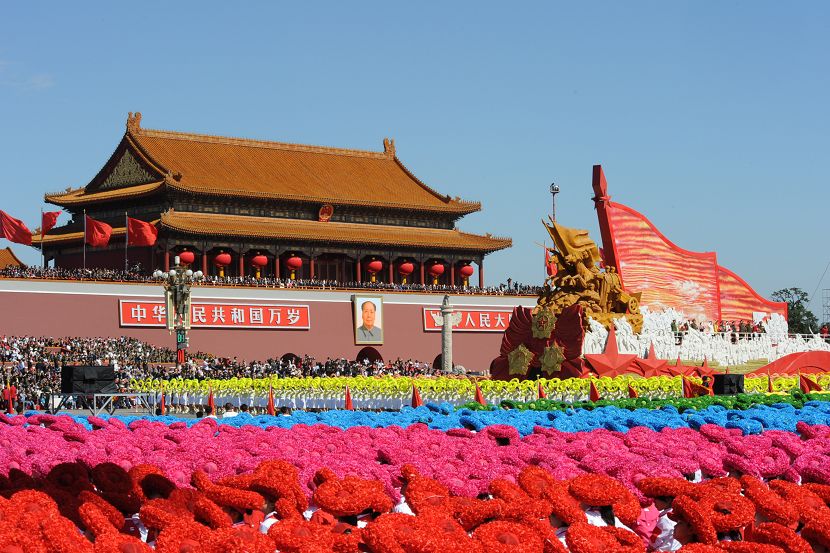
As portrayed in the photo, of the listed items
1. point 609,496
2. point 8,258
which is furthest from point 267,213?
point 609,496

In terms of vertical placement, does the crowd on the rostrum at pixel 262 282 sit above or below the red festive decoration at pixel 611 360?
above

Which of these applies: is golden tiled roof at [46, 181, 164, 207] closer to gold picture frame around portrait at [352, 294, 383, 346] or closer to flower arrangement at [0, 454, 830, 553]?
gold picture frame around portrait at [352, 294, 383, 346]

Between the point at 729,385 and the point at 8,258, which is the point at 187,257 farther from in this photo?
the point at 729,385

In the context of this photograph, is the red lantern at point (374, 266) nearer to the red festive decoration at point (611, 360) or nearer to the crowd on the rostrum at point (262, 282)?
the crowd on the rostrum at point (262, 282)

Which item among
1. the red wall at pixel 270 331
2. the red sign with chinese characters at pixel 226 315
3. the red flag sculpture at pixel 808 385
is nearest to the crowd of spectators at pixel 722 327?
the red flag sculpture at pixel 808 385

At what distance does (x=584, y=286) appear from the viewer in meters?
31.0

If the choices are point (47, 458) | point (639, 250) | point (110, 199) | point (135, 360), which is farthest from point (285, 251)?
point (47, 458)

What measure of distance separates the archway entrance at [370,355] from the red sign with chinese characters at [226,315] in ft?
9.02

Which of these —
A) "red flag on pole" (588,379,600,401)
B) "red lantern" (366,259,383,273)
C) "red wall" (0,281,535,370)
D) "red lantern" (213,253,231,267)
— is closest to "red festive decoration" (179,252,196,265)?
"red lantern" (213,253,231,267)

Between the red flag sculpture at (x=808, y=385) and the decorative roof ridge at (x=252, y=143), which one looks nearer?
the red flag sculpture at (x=808, y=385)

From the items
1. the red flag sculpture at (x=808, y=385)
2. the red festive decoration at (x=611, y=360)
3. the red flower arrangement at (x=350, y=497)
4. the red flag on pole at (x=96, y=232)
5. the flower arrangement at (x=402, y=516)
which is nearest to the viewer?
the flower arrangement at (x=402, y=516)

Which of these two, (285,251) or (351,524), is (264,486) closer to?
(351,524)

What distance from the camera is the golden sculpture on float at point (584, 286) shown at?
30781 millimetres

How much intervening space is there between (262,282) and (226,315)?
8.24 feet
